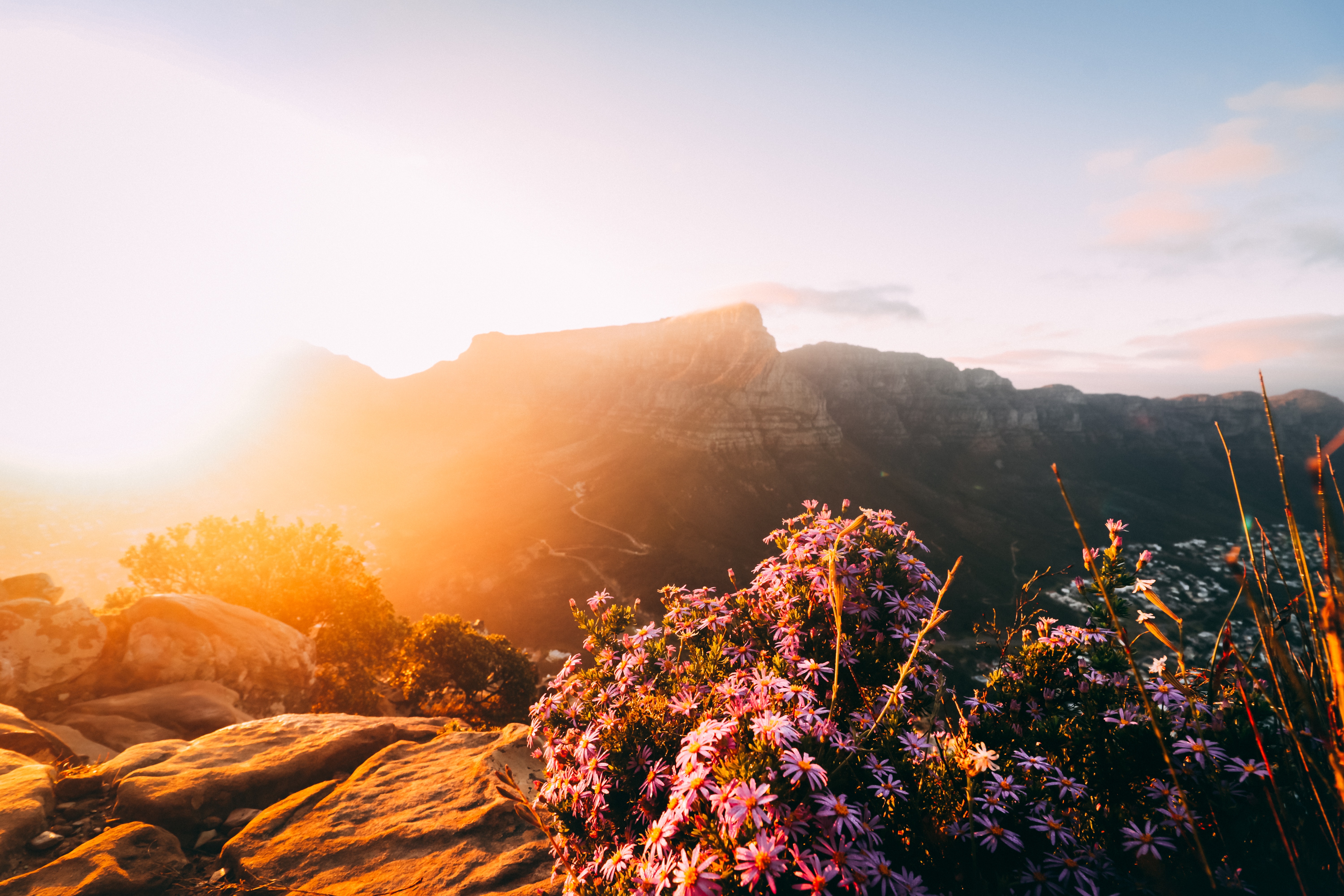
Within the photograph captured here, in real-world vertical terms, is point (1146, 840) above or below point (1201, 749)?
below

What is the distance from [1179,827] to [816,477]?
3787 inches

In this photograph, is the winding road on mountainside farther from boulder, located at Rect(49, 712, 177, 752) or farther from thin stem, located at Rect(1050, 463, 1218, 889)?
thin stem, located at Rect(1050, 463, 1218, 889)

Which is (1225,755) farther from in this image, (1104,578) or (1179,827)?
(1104,578)

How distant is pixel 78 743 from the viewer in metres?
10.9

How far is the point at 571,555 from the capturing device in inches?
2790

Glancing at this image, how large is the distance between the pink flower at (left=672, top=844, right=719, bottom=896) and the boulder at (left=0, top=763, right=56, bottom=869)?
26.6 ft

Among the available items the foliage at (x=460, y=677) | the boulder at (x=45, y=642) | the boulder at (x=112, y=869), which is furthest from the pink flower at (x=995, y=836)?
the foliage at (x=460, y=677)

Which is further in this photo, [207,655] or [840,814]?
[207,655]

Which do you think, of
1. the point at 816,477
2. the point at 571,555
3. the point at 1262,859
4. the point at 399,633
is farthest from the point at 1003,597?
the point at 1262,859

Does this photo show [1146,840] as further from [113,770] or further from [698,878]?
[113,770]

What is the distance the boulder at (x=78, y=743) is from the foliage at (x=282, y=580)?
364 inches

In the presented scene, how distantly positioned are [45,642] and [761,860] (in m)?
20.1

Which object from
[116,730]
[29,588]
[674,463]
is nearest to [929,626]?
[116,730]

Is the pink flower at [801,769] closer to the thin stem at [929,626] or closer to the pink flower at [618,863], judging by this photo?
the thin stem at [929,626]
